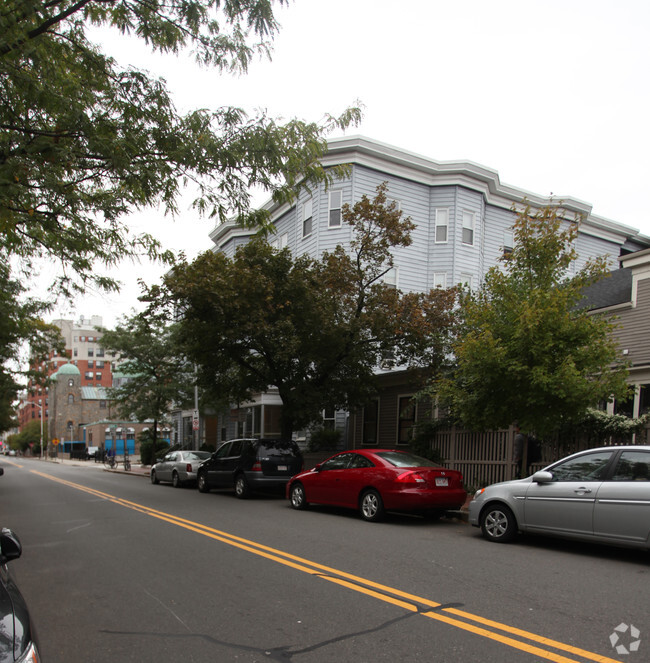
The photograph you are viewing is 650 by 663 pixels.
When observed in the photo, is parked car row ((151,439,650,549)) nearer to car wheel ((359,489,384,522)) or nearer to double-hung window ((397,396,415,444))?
car wheel ((359,489,384,522))

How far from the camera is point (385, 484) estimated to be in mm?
11508

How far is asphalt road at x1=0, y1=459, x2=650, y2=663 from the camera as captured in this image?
4.77 metres

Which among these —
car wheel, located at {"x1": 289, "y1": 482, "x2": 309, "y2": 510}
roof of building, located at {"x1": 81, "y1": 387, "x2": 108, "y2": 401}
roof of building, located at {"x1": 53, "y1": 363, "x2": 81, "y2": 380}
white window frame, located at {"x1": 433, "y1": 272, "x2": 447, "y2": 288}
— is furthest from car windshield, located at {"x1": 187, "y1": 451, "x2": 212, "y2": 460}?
roof of building, located at {"x1": 53, "y1": 363, "x2": 81, "y2": 380}

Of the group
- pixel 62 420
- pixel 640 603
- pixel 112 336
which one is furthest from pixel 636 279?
pixel 62 420

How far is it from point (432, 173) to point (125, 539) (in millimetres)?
20911

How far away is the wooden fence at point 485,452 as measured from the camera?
1410cm

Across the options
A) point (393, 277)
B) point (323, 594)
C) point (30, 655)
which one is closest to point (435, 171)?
point (393, 277)

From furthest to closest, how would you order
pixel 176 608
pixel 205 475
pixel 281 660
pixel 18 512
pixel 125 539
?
pixel 205 475
pixel 18 512
pixel 125 539
pixel 176 608
pixel 281 660

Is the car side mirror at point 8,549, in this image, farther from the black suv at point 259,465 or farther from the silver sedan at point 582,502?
the black suv at point 259,465

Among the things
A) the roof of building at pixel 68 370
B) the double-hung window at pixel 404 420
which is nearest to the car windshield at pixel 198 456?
the double-hung window at pixel 404 420

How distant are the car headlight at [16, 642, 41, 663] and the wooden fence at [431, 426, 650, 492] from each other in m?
12.7

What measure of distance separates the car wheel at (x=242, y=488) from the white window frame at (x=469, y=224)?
587 inches

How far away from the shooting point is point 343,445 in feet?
77.8

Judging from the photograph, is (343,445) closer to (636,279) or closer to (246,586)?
(636,279)
